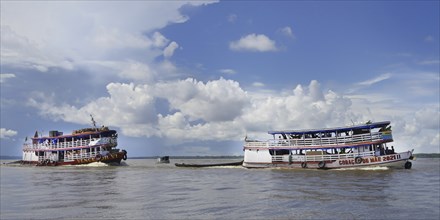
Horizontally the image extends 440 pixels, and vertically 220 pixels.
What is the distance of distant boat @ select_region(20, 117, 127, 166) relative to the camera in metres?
52.8

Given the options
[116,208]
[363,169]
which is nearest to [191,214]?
[116,208]

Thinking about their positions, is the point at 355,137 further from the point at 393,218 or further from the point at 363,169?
the point at 393,218

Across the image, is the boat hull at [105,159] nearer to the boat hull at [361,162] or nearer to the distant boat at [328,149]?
the distant boat at [328,149]

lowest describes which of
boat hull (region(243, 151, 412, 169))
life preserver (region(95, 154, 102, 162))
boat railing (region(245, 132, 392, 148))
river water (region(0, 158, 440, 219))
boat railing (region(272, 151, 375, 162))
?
river water (region(0, 158, 440, 219))

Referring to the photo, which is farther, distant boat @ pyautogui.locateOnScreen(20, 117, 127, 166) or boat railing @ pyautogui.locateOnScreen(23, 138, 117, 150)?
boat railing @ pyautogui.locateOnScreen(23, 138, 117, 150)

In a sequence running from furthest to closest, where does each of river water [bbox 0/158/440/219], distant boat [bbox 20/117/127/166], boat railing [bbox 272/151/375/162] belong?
1. distant boat [bbox 20/117/127/166]
2. boat railing [bbox 272/151/375/162]
3. river water [bbox 0/158/440/219]

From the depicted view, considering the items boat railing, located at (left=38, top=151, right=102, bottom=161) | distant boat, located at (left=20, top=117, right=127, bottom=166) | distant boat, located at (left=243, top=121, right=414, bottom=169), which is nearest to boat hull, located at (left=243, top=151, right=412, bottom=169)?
distant boat, located at (left=243, top=121, right=414, bottom=169)

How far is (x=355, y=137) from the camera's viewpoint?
37250 millimetres

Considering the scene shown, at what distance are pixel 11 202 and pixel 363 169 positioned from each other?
101 ft

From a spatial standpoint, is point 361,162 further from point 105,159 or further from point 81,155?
point 81,155

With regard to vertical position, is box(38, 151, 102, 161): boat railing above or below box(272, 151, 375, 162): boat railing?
above

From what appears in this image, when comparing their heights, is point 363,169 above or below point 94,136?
below

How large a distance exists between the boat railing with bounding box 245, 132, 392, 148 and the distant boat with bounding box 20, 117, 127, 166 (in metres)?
21.6

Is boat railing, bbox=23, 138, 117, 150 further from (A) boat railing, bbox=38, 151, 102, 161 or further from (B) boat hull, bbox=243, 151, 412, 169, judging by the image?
(B) boat hull, bbox=243, 151, 412, 169
